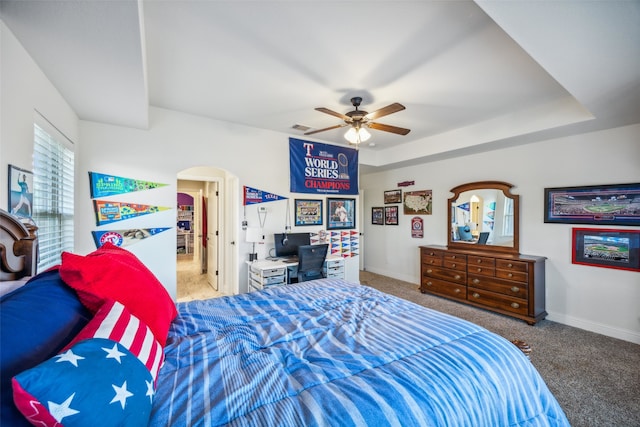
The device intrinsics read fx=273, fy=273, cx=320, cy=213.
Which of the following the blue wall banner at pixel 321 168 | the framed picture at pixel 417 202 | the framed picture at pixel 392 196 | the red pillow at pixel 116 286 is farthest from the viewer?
the framed picture at pixel 392 196

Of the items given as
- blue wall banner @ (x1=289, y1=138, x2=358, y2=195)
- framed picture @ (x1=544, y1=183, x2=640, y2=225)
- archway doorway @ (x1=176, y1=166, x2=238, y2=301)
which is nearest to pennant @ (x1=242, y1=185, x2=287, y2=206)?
archway doorway @ (x1=176, y1=166, x2=238, y2=301)

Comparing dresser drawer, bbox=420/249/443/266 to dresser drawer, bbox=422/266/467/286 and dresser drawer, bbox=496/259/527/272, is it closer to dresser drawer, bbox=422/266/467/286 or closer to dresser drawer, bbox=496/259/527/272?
dresser drawer, bbox=422/266/467/286

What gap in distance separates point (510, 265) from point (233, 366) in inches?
149

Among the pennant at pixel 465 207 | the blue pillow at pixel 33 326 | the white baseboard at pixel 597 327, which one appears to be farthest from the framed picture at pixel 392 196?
the blue pillow at pixel 33 326

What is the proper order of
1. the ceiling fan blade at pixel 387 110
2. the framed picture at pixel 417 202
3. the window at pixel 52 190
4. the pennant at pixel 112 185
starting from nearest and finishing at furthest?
the window at pixel 52 190, the ceiling fan blade at pixel 387 110, the pennant at pixel 112 185, the framed picture at pixel 417 202

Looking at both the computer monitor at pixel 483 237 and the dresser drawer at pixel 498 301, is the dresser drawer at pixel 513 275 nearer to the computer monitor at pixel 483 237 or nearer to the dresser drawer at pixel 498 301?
the dresser drawer at pixel 498 301

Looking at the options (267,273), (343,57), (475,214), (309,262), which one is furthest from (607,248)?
(267,273)

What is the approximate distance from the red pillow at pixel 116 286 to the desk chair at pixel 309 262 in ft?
7.24

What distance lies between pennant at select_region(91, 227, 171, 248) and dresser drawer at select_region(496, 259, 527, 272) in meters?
4.46

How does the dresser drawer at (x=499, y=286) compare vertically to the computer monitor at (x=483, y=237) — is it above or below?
below

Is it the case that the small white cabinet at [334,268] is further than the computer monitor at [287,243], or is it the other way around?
the small white cabinet at [334,268]

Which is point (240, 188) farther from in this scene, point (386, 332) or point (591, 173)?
point (591, 173)

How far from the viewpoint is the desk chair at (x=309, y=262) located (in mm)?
3637

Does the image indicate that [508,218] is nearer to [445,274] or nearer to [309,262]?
[445,274]
